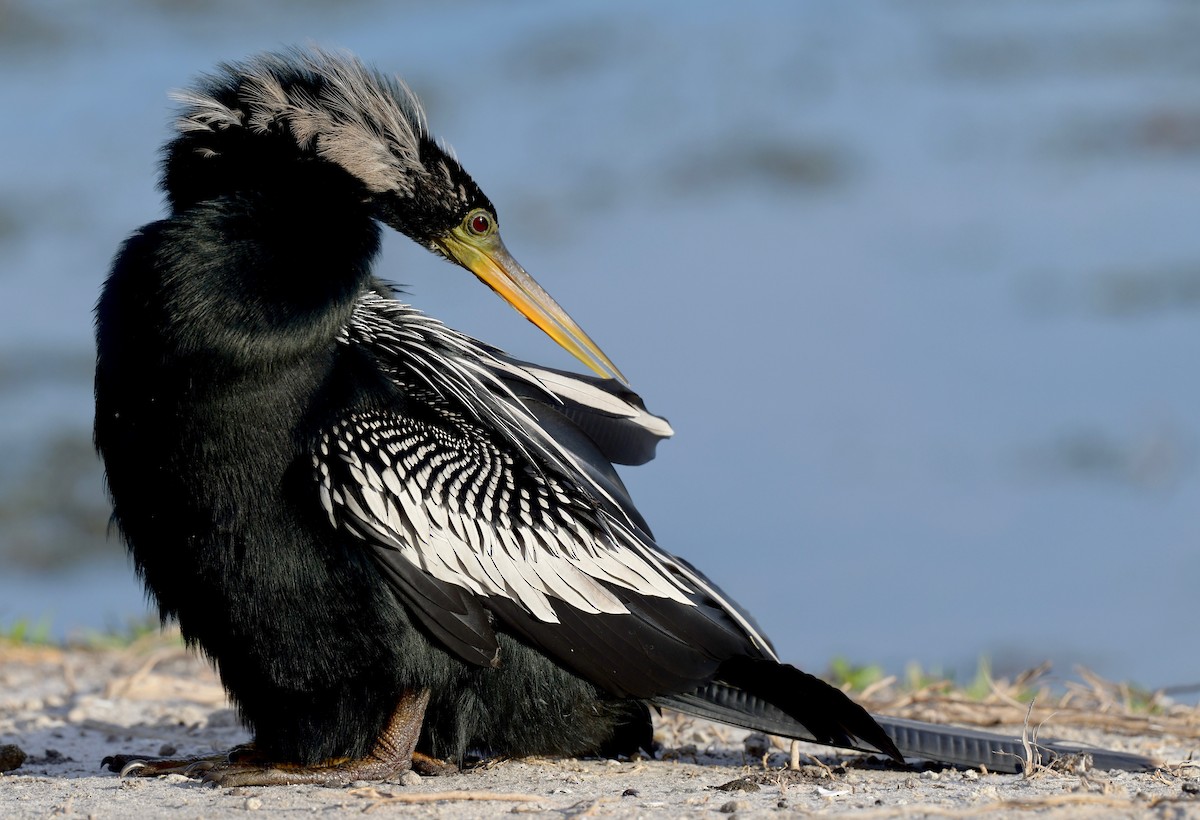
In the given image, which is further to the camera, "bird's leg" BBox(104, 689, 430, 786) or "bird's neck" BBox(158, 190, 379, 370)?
"bird's leg" BBox(104, 689, 430, 786)

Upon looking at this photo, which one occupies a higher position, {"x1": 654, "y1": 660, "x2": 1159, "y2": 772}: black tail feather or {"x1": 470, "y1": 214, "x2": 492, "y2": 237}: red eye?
{"x1": 470, "y1": 214, "x2": 492, "y2": 237}: red eye

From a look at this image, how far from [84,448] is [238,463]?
6.13 metres

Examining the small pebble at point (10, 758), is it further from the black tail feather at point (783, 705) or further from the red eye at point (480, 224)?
the red eye at point (480, 224)

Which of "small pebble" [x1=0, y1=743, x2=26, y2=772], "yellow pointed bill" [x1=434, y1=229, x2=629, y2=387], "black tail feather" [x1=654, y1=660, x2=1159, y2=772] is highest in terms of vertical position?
"yellow pointed bill" [x1=434, y1=229, x2=629, y2=387]

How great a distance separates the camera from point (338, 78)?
14.0 feet

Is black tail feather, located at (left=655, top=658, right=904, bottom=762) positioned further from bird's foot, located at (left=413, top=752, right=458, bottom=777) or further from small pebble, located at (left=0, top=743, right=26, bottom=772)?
small pebble, located at (left=0, top=743, right=26, bottom=772)

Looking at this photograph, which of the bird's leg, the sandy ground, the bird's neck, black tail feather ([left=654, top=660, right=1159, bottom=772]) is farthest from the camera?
black tail feather ([left=654, top=660, right=1159, bottom=772])

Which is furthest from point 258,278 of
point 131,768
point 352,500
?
point 131,768

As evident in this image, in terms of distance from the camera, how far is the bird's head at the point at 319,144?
413 cm

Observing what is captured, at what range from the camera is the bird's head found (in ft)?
13.6

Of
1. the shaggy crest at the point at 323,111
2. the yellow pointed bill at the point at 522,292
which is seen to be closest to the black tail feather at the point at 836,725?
the yellow pointed bill at the point at 522,292

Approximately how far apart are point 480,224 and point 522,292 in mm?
250

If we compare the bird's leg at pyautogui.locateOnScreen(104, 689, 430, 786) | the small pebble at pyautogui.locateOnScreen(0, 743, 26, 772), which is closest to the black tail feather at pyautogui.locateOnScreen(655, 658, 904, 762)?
the bird's leg at pyautogui.locateOnScreen(104, 689, 430, 786)

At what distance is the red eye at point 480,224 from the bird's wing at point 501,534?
1.07 feet
